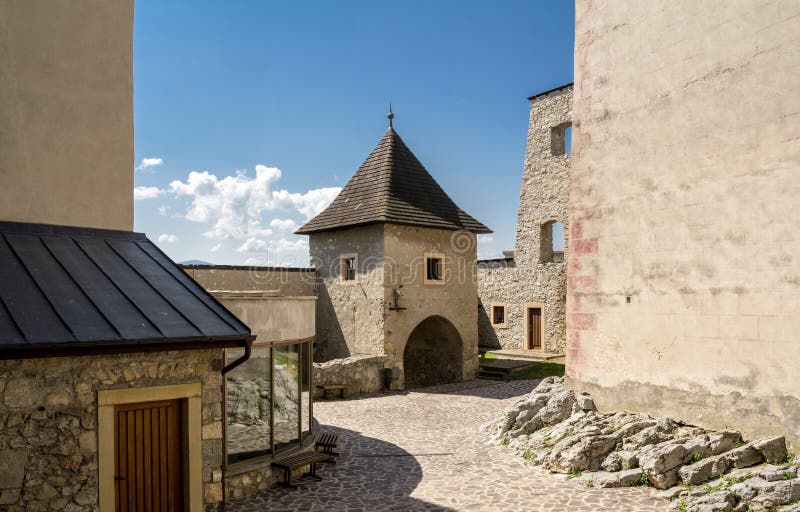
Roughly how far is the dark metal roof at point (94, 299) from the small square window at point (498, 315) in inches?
788

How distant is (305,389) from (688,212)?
23.9 ft

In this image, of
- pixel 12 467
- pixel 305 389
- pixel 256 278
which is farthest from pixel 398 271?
pixel 12 467

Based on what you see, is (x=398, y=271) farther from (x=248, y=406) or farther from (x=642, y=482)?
(x=642, y=482)

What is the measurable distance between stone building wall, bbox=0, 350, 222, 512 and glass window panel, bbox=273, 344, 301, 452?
342 cm

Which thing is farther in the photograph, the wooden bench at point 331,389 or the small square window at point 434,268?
the small square window at point 434,268

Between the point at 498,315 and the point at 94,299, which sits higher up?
the point at 94,299

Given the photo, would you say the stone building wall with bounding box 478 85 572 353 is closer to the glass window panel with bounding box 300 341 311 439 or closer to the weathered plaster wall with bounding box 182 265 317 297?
the weathered plaster wall with bounding box 182 265 317 297

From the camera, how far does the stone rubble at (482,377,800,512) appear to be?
7457 millimetres

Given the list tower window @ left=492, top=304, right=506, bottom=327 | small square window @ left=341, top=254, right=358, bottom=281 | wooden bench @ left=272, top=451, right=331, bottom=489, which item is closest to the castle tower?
small square window @ left=341, top=254, right=358, bottom=281

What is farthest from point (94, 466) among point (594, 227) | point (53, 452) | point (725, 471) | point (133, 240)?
point (594, 227)

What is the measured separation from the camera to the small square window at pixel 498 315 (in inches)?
1030

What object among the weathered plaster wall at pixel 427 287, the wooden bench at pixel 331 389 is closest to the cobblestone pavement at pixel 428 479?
the wooden bench at pixel 331 389

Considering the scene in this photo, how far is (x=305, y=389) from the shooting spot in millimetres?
10359

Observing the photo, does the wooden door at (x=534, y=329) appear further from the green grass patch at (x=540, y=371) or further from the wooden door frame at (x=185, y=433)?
the wooden door frame at (x=185, y=433)
